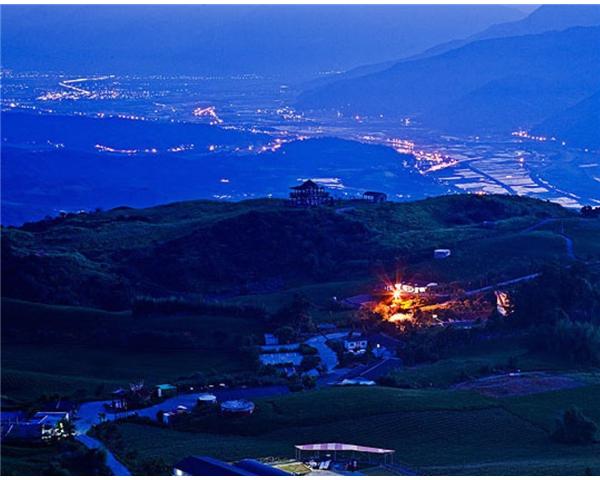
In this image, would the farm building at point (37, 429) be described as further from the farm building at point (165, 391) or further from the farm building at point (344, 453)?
the farm building at point (344, 453)

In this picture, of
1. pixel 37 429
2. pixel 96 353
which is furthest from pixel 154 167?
pixel 37 429

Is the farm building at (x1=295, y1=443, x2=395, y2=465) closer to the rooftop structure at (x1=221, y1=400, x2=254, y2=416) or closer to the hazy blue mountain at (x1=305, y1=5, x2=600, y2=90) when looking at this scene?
the rooftop structure at (x1=221, y1=400, x2=254, y2=416)

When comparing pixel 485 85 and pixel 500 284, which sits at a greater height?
pixel 485 85

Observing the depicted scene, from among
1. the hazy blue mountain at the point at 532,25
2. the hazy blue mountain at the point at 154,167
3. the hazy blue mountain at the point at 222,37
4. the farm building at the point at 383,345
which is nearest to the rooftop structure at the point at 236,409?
the farm building at the point at 383,345

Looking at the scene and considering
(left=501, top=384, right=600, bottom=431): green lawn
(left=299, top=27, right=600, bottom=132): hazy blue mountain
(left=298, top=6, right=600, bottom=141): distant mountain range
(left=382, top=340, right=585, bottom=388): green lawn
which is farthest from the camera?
(left=299, top=27, right=600, bottom=132): hazy blue mountain

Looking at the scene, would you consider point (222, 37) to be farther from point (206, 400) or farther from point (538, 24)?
point (206, 400)

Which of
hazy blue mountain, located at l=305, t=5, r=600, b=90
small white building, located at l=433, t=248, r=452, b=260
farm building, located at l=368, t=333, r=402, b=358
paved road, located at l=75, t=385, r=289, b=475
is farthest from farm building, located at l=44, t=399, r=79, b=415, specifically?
hazy blue mountain, located at l=305, t=5, r=600, b=90
